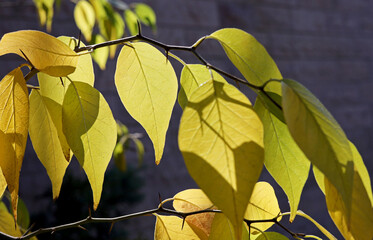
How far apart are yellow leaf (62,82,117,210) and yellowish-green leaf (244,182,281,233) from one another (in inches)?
3.2

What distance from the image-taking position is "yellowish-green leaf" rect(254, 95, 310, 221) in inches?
9.1

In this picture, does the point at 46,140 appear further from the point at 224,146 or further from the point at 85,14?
the point at 85,14

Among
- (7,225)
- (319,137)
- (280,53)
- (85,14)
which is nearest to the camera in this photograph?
(319,137)

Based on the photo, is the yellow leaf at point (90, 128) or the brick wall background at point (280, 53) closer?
the yellow leaf at point (90, 128)

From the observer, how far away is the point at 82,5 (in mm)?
815

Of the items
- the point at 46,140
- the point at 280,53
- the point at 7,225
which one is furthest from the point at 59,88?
the point at 280,53

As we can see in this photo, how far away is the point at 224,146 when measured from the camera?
19cm

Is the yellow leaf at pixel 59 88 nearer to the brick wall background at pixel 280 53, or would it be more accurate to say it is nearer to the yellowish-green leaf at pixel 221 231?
the yellowish-green leaf at pixel 221 231

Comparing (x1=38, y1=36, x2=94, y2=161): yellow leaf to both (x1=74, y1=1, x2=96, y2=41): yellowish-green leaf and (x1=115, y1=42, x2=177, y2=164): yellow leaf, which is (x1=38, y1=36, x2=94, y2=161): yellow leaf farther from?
(x1=74, y1=1, x2=96, y2=41): yellowish-green leaf

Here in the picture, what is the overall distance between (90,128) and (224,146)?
0.27ft

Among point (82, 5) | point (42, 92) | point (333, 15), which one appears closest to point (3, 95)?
point (42, 92)

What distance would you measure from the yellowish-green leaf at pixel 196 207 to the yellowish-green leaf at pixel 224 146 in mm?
83

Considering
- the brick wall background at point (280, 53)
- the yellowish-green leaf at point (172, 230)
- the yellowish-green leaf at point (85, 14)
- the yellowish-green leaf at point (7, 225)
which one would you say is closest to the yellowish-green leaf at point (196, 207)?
the yellowish-green leaf at point (172, 230)

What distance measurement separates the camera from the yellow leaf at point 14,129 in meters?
0.22
